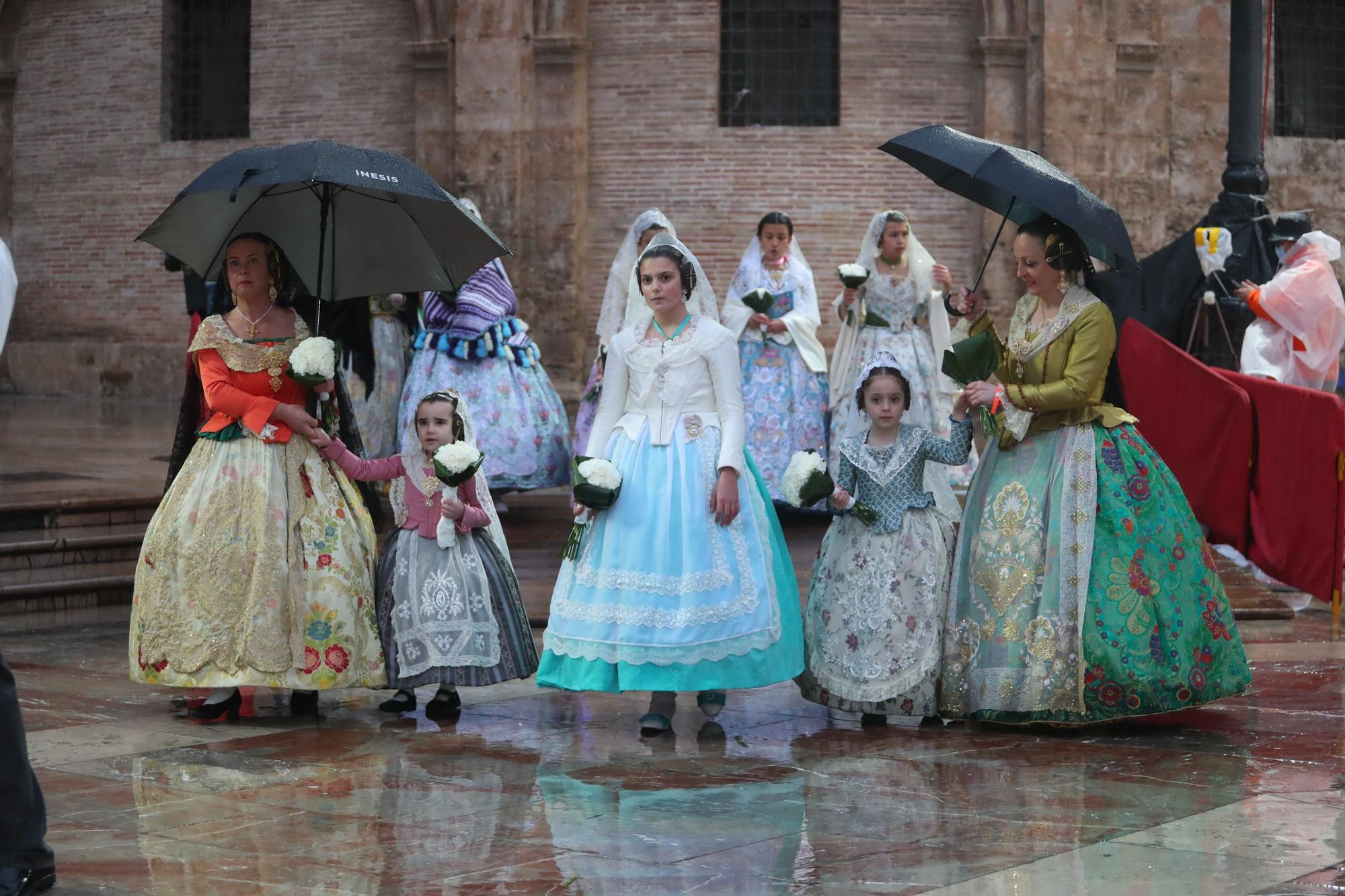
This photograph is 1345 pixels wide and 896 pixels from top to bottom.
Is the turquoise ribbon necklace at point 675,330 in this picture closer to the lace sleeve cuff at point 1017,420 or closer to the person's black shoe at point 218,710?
the lace sleeve cuff at point 1017,420

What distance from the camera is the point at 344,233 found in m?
6.82

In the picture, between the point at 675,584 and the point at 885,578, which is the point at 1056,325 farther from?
the point at 675,584

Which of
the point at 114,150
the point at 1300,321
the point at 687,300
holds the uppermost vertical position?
the point at 114,150

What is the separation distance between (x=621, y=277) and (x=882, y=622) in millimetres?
5478

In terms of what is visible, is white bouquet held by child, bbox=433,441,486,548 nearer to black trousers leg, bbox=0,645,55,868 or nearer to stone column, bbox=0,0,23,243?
black trousers leg, bbox=0,645,55,868

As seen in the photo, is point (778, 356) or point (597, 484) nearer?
point (597, 484)

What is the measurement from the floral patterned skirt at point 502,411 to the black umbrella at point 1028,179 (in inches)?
195

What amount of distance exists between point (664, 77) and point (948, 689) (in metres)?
11.9

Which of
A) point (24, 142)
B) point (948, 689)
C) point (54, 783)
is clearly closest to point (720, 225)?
point (24, 142)

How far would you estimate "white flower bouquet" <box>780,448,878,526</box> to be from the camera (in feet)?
20.5

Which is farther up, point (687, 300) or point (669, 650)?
point (687, 300)

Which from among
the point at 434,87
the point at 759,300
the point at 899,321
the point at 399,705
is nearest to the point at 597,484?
the point at 399,705

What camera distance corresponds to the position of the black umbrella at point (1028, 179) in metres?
6.06

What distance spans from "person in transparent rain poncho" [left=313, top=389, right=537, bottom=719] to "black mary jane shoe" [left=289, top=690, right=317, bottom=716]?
260 millimetres
